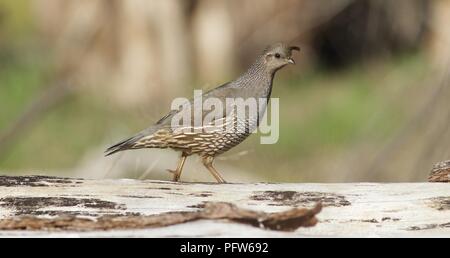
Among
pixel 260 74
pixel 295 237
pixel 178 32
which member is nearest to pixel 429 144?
pixel 260 74

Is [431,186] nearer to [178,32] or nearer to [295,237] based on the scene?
[295,237]

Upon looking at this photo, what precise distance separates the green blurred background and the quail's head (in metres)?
4.35

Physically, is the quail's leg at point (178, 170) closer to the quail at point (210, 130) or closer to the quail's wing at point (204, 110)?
the quail at point (210, 130)

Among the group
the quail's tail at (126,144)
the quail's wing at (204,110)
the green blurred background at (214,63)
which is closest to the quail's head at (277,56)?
the quail's wing at (204,110)

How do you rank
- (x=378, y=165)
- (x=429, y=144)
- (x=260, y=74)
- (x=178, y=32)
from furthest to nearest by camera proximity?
(x=178, y=32), (x=378, y=165), (x=429, y=144), (x=260, y=74)

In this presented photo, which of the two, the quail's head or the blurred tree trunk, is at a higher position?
the blurred tree trunk

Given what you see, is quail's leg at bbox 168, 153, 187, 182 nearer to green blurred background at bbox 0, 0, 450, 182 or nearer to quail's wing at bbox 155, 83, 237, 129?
quail's wing at bbox 155, 83, 237, 129

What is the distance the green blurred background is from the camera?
36.9 ft

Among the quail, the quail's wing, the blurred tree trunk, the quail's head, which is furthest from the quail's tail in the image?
the blurred tree trunk

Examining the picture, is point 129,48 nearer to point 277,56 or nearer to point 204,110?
point 277,56

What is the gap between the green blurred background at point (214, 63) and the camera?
36.9ft

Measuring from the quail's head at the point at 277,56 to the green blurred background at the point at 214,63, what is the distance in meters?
4.35

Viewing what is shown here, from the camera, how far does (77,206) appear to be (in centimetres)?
486
